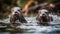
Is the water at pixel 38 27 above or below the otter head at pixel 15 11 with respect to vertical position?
below

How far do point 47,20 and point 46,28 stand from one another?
0.46 ft

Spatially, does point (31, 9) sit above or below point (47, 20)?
above

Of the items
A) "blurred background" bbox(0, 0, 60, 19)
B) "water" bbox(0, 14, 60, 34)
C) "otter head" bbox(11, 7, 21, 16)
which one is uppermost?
A: "blurred background" bbox(0, 0, 60, 19)

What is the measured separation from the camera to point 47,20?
3377 mm

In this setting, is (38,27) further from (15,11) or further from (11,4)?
(11,4)

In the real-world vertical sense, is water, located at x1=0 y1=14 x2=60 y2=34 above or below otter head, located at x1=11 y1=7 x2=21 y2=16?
below

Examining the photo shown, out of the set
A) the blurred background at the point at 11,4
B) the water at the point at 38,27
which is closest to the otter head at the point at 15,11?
the blurred background at the point at 11,4

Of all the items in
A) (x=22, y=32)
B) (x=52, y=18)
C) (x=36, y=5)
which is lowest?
(x=22, y=32)

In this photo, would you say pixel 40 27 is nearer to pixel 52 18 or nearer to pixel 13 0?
pixel 52 18

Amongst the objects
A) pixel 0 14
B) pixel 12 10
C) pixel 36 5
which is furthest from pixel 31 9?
pixel 0 14

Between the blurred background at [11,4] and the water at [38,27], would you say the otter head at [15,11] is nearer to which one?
the blurred background at [11,4]

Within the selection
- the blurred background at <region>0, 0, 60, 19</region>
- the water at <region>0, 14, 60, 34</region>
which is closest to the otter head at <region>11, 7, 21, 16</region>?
the blurred background at <region>0, 0, 60, 19</region>

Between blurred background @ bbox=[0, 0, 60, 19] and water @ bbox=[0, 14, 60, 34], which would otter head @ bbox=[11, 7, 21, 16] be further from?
water @ bbox=[0, 14, 60, 34]

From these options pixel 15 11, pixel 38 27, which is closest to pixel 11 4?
pixel 15 11
